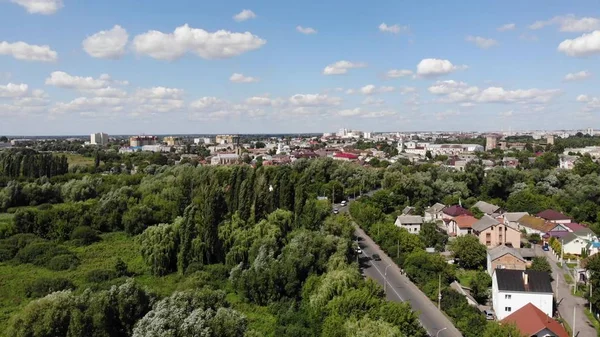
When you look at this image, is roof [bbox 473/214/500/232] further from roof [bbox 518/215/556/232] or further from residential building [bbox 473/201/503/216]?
residential building [bbox 473/201/503/216]

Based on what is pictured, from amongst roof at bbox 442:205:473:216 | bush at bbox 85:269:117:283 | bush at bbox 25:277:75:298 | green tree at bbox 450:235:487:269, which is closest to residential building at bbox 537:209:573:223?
roof at bbox 442:205:473:216

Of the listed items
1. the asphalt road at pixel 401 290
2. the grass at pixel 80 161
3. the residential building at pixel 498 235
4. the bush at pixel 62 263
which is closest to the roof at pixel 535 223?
the residential building at pixel 498 235

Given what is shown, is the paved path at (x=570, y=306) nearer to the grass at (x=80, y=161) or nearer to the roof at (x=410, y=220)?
the roof at (x=410, y=220)

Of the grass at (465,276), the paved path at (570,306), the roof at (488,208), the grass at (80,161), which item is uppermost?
the grass at (80,161)

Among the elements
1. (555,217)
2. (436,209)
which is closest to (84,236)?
(436,209)

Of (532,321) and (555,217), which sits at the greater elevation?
(555,217)

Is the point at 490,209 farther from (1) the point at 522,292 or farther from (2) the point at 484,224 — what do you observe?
(1) the point at 522,292

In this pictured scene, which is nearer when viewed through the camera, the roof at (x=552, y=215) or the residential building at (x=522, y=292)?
the residential building at (x=522, y=292)
